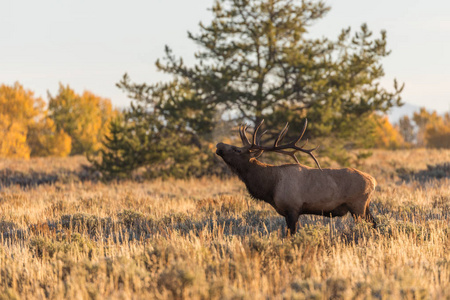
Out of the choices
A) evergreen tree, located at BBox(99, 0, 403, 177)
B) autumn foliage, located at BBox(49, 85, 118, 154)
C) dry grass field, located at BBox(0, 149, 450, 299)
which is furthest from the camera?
autumn foliage, located at BBox(49, 85, 118, 154)

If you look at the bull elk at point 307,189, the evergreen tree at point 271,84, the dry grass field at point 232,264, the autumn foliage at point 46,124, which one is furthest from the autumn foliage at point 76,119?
the bull elk at point 307,189

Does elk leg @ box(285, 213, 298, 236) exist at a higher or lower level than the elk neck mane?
lower

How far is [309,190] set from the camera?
602cm

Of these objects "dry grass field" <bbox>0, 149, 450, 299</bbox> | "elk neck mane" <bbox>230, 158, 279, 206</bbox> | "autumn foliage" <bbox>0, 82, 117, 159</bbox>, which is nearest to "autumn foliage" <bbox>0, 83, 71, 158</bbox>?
"autumn foliage" <bbox>0, 82, 117, 159</bbox>

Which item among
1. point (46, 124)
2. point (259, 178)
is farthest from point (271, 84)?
point (46, 124)

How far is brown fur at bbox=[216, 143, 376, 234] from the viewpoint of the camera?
6.00 m

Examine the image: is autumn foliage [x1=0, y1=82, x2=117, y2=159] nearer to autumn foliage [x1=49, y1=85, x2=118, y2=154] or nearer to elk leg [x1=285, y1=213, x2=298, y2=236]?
autumn foliage [x1=49, y1=85, x2=118, y2=154]

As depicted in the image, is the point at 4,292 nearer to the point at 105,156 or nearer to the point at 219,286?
the point at 219,286

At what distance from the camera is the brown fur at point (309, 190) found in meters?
6.00

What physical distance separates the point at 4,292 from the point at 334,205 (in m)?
4.21

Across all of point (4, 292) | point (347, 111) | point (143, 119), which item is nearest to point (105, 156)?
point (143, 119)

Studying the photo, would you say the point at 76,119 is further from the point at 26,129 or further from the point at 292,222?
the point at 292,222

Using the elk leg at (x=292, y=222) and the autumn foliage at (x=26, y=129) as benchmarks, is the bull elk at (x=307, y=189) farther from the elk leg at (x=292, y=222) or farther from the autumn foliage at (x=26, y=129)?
the autumn foliage at (x=26, y=129)

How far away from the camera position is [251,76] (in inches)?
715
